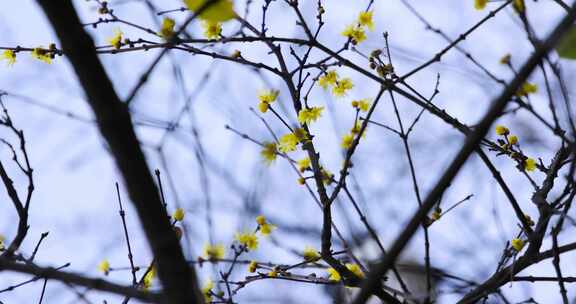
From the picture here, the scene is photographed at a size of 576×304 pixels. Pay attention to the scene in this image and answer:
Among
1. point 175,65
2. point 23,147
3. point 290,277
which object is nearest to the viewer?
point 175,65

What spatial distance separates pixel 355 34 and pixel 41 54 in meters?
1.02

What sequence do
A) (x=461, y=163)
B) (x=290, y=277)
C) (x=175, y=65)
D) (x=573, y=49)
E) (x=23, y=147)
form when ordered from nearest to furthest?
(x=461, y=163) → (x=175, y=65) → (x=573, y=49) → (x=23, y=147) → (x=290, y=277)

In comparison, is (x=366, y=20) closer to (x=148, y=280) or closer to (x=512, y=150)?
(x=512, y=150)

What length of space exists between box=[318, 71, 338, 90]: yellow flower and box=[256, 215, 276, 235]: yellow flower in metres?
0.46

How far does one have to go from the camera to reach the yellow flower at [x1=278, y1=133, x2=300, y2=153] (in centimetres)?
180

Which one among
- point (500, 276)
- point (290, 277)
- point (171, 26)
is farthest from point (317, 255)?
point (171, 26)

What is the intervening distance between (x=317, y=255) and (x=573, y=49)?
0.92 m

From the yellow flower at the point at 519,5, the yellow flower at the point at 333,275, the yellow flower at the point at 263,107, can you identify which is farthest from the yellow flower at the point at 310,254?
the yellow flower at the point at 519,5

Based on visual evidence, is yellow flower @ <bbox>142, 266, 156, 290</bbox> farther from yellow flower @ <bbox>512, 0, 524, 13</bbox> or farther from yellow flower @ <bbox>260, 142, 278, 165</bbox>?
yellow flower @ <bbox>512, 0, 524, 13</bbox>

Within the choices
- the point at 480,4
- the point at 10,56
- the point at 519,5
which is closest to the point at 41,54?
the point at 10,56

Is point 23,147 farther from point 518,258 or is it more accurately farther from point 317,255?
point 518,258

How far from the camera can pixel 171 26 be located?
1.82m

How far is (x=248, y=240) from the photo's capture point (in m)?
1.85

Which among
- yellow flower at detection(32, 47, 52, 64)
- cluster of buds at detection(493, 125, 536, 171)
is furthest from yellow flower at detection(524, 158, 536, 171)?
yellow flower at detection(32, 47, 52, 64)
